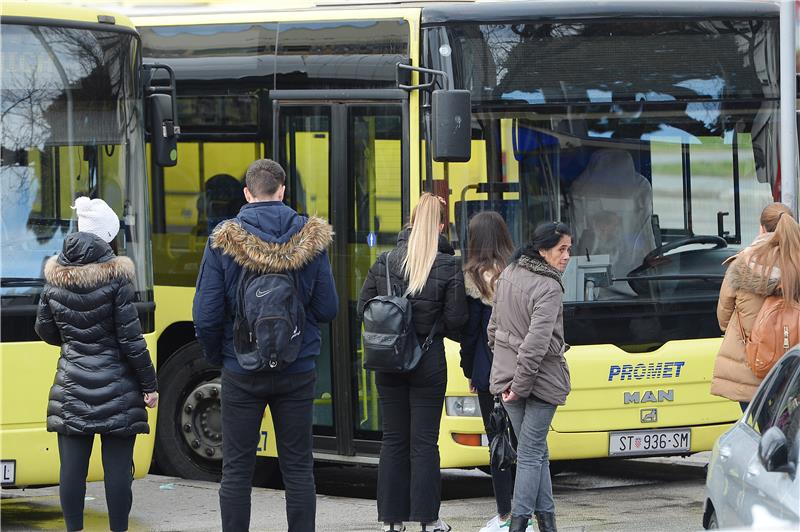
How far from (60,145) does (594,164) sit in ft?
10.8

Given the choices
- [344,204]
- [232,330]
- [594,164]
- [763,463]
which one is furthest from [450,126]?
[763,463]

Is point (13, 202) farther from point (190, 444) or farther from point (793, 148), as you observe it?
point (793, 148)

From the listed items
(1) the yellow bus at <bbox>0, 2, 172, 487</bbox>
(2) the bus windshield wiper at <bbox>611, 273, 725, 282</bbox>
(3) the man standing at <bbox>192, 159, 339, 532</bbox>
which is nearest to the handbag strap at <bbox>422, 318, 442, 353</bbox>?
(3) the man standing at <bbox>192, 159, 339, 532</bbox>

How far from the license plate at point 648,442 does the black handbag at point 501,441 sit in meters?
1.44

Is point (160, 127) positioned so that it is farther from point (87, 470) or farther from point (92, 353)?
point (87, 470)

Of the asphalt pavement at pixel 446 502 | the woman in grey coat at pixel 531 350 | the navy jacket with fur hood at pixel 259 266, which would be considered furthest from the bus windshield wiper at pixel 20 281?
the woman in grey coat at pixel 531 350

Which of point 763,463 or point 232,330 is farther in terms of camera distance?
point 232,330

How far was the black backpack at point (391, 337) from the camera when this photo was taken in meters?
7.73

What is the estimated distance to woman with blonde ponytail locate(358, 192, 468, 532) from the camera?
7.89 metres

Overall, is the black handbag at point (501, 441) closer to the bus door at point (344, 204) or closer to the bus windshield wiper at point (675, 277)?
the bus windshield wiper at point (675, 277)

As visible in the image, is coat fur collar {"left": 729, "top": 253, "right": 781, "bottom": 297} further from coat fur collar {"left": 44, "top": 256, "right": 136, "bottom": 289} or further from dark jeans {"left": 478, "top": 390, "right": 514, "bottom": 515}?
coat fur collar {"left": 44, "top": 256, "right": 136, "bottom": 289}

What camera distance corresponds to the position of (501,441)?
7996 mm

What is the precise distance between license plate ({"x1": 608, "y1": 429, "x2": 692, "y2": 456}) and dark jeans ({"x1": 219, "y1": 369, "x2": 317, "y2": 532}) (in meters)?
2.81

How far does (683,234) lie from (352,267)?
2166 millimetres
